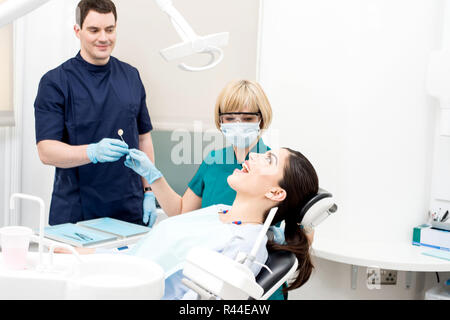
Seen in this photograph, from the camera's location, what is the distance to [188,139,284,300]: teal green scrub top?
1654 millimetres

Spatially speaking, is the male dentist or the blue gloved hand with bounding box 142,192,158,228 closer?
the male dentist

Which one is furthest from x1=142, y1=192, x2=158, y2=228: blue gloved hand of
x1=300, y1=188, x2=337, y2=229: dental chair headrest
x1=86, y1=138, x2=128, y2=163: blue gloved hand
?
x1=300, y1=188, x2=337, y2=229: dental chair headrest

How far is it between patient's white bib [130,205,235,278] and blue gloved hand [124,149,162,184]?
0.30 meters

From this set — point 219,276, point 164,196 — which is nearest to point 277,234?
point 164,196

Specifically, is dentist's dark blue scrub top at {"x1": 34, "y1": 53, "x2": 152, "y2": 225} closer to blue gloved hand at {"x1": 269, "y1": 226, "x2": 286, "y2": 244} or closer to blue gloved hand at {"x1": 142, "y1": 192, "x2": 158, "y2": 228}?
blue gloved hand at {"x1": 142, "y1": 192, "x2": 158, "y2": 228}

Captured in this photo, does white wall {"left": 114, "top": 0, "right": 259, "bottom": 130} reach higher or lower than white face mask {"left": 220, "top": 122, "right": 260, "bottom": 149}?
higher

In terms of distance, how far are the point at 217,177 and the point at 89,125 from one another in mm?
618

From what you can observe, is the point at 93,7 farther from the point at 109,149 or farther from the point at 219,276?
the point at 219,276

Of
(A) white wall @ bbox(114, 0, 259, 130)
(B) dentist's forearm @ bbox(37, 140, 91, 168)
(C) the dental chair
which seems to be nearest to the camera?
(C) the dental chair

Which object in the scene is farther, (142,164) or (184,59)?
(184,59)

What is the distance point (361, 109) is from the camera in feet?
7.61

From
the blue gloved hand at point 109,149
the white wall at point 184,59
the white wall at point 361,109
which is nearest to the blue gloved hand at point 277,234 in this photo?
the blue gloved hand at point 109,149

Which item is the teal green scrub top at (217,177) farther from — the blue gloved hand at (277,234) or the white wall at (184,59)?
the white wall at (184,59)
